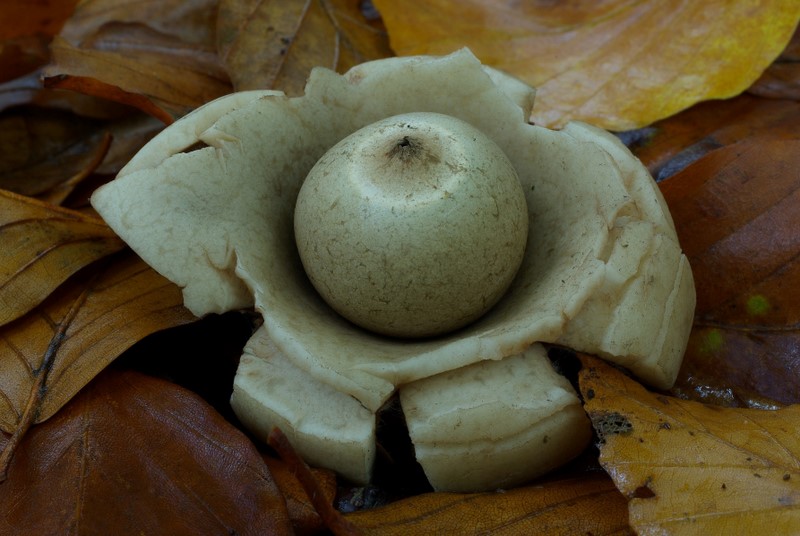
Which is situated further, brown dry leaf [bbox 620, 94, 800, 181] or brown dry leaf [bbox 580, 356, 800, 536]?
brown dry leaf [bbox 620, 94, 800, 181]

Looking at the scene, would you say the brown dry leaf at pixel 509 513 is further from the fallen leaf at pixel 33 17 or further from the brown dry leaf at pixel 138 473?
the fallen leaf at pixel 33 17

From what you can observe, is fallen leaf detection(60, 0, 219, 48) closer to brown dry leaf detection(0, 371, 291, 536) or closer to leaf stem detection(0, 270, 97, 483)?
leaf stem detection(0, 270, 97, 483)

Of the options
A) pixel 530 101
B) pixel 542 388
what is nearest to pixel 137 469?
pixel 542 388

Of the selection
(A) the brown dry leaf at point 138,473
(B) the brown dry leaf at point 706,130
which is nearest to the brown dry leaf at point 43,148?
(A) the brown dry leaf at point 138,473

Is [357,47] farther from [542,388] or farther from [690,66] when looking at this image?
[542,388]

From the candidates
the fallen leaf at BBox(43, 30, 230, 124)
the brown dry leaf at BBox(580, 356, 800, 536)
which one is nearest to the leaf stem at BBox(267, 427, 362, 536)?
the brown dry leaf at BBox(580, 356, 800, 536)

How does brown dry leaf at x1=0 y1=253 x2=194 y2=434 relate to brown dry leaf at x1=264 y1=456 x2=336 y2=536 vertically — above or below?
above
